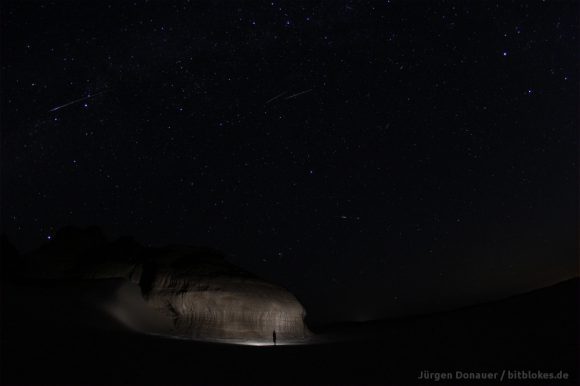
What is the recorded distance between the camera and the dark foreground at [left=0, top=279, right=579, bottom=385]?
478 inches

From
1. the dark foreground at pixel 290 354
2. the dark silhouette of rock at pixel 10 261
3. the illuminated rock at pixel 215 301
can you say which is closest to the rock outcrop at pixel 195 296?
the illuminated rock at pixel 215 301

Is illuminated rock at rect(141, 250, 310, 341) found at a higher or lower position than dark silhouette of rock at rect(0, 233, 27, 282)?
lower

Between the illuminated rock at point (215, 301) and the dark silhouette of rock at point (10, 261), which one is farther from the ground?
the dark silhouette of rock at point (10, 261)

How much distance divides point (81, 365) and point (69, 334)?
2.90 m

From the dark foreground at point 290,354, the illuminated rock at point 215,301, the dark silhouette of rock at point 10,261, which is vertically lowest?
the dark foreground at point 290,354

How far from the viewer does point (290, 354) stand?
52.3 feet

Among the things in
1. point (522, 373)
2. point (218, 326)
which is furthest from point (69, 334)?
point (522, 373)

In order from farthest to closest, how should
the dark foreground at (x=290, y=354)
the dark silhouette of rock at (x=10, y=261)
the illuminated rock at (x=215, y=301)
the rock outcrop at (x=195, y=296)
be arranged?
the dark silhouette of rock at (x=10, y=261) → the illuminated rock at (x=215, y=301) → the rock outcrop at (x=195, y=296) → the dark foreground at (x=290, y=354)

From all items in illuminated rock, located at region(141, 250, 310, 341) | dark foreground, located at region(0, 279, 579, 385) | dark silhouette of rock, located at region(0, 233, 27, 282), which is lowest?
dark foreground, located at region(0, 279, 579, 385)

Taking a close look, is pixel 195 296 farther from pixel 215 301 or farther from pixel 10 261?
pixel 10 261

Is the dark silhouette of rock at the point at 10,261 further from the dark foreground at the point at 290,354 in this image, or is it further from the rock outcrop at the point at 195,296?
the dark foreground at the point at 290,354

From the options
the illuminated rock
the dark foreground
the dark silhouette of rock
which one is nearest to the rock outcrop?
the illuminated rock

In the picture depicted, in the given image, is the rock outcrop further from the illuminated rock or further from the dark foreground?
the dark foreground

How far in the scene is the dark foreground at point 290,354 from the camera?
12.1 m
